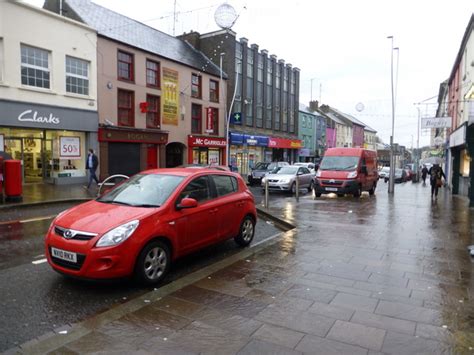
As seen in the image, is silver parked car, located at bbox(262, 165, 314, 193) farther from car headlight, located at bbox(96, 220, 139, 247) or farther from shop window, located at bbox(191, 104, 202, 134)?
car headlight, located at bbox(96, 220, 139, 247)

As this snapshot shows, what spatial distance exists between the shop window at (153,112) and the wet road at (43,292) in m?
18.0

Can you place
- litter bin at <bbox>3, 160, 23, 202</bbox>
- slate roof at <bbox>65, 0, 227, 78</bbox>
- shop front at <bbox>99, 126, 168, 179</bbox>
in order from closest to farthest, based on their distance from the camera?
litter bin at <bbox>3, 160, 23, 202</bbox> < shop front at <bbox>99, 126, 168, 179</bbox> < slate roof at <bbox>65, 0, 227, 78</bbox>

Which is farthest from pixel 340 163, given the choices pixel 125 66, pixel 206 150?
pixel 206 150

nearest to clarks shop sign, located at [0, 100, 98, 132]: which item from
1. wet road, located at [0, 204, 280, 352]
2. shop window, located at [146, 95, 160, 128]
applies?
shop window, located at [146, 95, 160, 128]

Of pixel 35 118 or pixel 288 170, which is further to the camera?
pixel 288 170

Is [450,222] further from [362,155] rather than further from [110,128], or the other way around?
[110,128]

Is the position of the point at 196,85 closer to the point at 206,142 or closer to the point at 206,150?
the point at 206,142

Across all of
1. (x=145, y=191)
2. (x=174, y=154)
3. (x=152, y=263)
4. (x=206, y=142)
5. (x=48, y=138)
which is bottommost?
(x=152, y=263)

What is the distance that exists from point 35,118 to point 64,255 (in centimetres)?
1508

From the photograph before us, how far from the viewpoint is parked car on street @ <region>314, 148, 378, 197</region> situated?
16.6 metres

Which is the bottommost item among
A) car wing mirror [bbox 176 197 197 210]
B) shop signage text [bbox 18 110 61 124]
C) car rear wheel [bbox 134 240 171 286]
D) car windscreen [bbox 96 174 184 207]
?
car rear wheel [bbox 134 240 171 286]

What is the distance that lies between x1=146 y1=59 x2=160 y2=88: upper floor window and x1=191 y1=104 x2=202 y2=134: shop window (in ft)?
14.2

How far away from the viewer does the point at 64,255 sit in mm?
4699

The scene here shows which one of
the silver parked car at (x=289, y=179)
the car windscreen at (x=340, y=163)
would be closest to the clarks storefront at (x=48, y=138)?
the silver parked car at (x=289, y=179)
